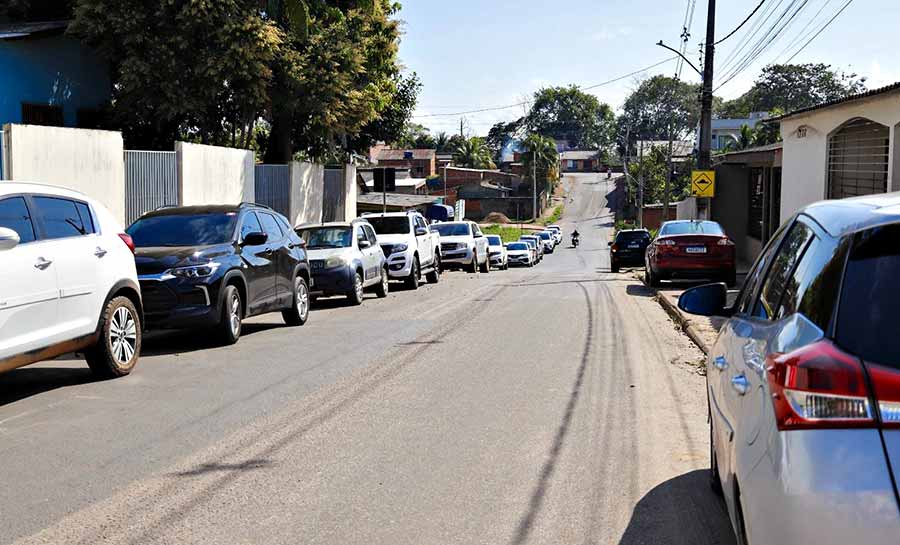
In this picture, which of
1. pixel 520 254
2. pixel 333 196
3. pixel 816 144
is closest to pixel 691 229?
Result: pixel 816 144

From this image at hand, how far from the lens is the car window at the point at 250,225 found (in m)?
13.5

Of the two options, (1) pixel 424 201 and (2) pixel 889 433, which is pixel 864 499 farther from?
(1) pixel 424 201

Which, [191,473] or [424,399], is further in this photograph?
[424,399]

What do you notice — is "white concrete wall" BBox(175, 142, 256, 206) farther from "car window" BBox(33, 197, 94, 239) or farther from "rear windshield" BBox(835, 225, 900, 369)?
"rear windshield" BBox(835, 225, 900, 369)

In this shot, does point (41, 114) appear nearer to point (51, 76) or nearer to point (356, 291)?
point (51, 76)

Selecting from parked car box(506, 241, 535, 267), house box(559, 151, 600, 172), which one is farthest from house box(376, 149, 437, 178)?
parked car box(506, 241, 535, 267)

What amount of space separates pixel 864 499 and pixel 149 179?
19820 millimetres

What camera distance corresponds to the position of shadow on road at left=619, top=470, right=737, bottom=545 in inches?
208

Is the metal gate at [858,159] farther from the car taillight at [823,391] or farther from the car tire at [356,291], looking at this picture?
the car taillight at [823,391]

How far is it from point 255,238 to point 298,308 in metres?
2.05

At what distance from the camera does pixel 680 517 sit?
565cm

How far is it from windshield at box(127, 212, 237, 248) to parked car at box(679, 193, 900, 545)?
10104mm

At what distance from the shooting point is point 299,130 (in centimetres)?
3256

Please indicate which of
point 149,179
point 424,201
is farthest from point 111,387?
point 424,201
